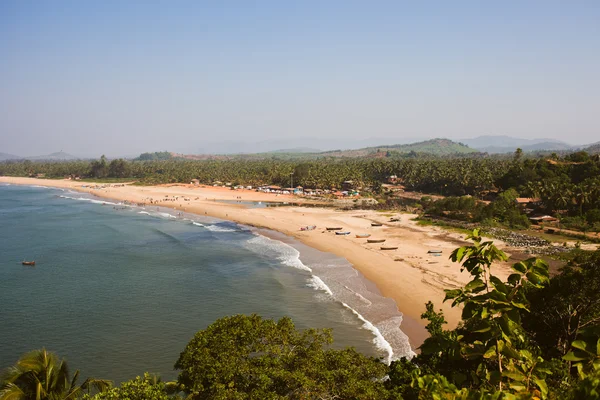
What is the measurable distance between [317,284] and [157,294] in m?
12.8

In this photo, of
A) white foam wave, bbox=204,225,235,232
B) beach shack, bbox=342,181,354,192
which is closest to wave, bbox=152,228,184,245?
white foam wave, bbox=204,225,235,232

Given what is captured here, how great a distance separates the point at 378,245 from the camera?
47.5m

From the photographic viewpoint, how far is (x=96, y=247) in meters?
49.0

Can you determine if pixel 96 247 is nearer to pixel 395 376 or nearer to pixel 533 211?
pixel 395 376

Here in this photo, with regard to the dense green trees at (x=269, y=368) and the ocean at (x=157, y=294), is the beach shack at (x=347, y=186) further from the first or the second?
the dense green trees at (x=269, y=368)

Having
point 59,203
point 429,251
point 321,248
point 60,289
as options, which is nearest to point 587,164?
point 429,251

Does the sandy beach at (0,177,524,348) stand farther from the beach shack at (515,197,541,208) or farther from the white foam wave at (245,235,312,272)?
the beach shack at (515,197,541,208)

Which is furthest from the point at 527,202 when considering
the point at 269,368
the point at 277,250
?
the point at 269,368

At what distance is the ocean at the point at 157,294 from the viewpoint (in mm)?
23844

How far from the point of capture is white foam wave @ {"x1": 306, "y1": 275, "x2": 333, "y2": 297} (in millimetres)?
32844

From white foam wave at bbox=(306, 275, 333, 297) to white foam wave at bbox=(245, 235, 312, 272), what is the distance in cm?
294

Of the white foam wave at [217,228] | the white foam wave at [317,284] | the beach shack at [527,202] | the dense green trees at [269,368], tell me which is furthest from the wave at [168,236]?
the beach shack at [527,202]

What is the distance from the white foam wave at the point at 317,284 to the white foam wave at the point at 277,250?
2.94 metres

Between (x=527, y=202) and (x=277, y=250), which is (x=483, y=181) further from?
(x=277, y=250)
